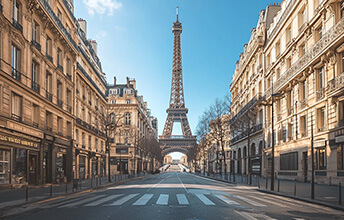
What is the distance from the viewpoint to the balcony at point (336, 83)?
24.0 m

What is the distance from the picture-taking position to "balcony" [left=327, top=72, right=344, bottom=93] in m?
24.0

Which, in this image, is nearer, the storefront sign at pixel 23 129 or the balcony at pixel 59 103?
the storefront sign at pixel 23 129

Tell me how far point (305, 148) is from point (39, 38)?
24.0 m

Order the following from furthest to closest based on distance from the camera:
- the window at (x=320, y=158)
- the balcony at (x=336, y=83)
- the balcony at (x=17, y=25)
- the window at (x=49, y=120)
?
the window at (x=49, y=120) < the window at (x=320, y=158) < the balcony at (x=336, y=83) < the balcony at (x=17, y=25)

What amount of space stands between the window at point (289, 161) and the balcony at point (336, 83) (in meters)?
9.77

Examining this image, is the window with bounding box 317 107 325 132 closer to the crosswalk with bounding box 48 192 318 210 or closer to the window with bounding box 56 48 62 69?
the crosswalk with bounding box 48 192 318 210

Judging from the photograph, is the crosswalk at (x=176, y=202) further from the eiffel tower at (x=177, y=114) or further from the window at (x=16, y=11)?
the eiffel tower at (x=177, y=114)

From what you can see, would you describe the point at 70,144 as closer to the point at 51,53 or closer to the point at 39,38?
the point at 51,53

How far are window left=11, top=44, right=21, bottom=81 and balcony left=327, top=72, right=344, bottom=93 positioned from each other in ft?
70.0

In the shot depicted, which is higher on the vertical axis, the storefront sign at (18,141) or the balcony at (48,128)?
the balcony at (48,128)

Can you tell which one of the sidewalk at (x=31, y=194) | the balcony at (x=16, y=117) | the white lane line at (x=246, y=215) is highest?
the balcony at (x=16, y=117)

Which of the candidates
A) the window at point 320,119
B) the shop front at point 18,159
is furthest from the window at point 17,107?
the window at point 320,119

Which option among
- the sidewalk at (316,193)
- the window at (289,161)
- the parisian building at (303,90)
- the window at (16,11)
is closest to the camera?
the sidewalk at (316,193)

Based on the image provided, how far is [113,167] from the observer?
77.2m
